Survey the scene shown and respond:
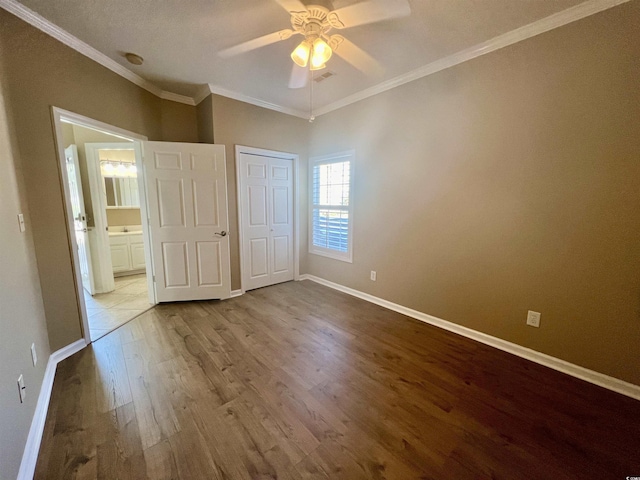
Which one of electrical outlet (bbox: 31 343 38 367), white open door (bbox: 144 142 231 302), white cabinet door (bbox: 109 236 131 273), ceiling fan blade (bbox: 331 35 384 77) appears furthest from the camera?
white cabinet door (bbox: 109 236 131 273)

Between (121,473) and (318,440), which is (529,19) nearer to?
(318,440)

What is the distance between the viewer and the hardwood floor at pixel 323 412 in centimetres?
132

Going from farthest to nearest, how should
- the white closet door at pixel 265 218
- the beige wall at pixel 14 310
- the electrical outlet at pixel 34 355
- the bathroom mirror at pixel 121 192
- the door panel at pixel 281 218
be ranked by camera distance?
the bathroom mirror at pixel 121 192 → the door panel at pixel 281 218 → the white closet door at pixel 265 218 → the electrical outlet at pixel 34 355 → the beige wall at pixel 14 310

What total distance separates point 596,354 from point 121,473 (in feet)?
10.6

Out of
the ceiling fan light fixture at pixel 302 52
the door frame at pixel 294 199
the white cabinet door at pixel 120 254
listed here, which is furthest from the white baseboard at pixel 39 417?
the ceiling fan light fixture at pixel 302 52

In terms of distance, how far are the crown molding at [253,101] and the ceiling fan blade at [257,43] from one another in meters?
→ 0.80

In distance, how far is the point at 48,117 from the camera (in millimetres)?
2094

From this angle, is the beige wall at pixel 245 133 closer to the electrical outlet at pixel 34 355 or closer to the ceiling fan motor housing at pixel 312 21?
the ceiling fan motor housing at pixel 312 21

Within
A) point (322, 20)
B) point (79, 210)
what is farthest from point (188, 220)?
point (322, 20)

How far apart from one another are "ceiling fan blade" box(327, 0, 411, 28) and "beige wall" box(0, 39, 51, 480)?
2.30m

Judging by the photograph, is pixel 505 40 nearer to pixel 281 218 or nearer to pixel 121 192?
pixel 281 218

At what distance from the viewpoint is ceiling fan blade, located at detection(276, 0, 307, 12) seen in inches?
66.4

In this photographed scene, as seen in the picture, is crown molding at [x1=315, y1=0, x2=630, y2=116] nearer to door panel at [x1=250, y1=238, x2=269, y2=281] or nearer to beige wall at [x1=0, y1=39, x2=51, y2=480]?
door panel at [x1=250, y1=238, x2=269, y2=281]

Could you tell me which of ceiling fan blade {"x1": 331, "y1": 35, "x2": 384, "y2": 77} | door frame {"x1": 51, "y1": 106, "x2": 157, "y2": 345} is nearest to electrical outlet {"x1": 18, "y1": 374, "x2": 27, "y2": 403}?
door frame {"x1": 51, "y1": 106, "x2": 157, "y2": 345}
